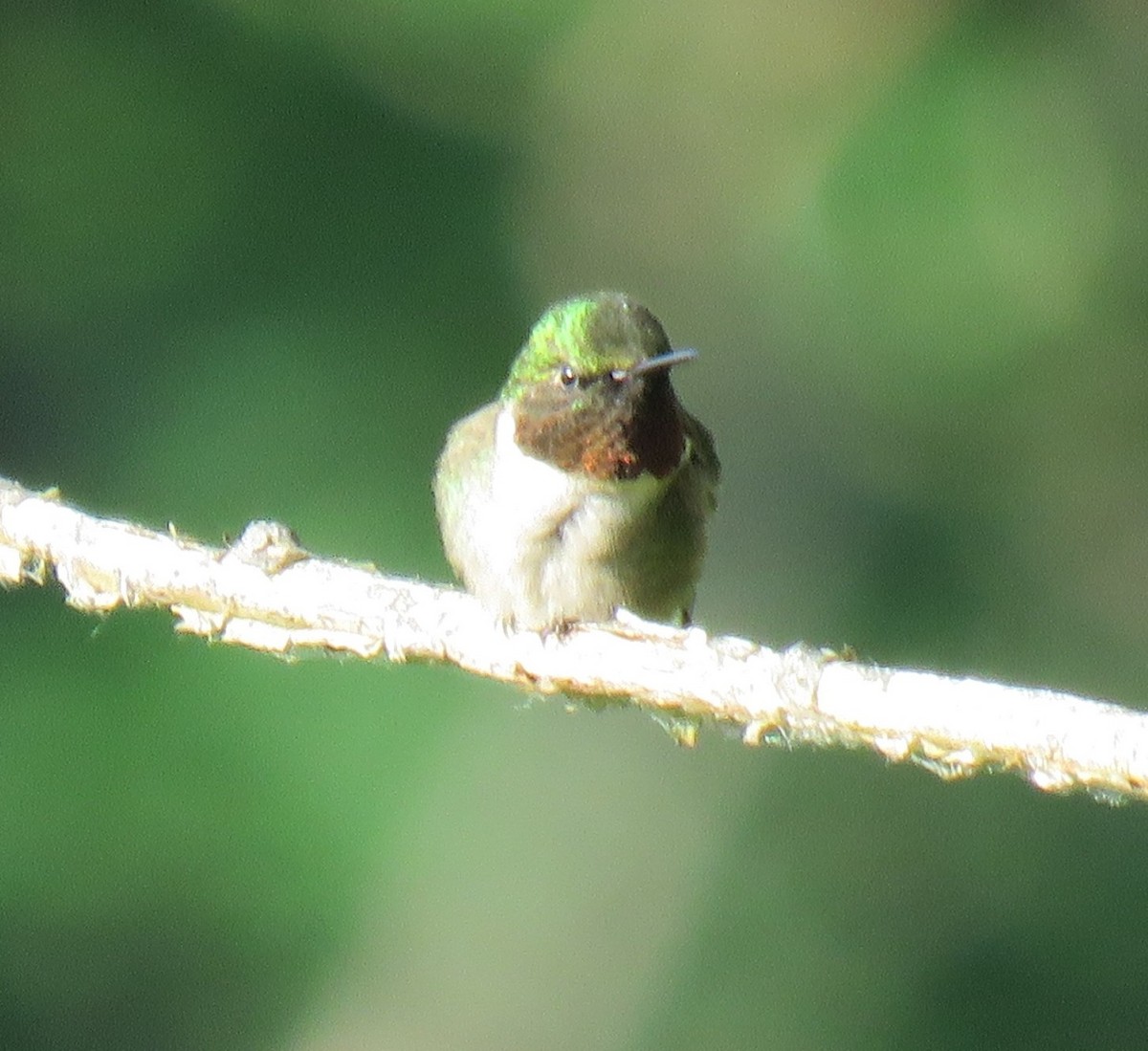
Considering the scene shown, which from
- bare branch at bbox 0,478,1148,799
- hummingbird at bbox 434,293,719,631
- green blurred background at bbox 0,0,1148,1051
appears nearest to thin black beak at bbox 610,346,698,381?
hummingbird at bbox 434,293,719,631

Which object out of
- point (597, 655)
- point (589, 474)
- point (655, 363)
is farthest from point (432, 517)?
point (597, 655)

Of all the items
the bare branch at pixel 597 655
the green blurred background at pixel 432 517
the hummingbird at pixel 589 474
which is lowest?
the bare branch at pixel 597 655

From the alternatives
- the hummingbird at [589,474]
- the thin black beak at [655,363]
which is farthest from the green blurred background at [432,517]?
the thin black beak at [655,363]

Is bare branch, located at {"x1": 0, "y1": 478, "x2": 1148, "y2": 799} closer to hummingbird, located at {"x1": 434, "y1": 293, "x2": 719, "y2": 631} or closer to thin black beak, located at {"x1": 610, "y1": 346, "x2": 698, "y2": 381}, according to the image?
hummingbird, located at {"x1": 434, "y1": 293, "x2": 719, "y2": 631}

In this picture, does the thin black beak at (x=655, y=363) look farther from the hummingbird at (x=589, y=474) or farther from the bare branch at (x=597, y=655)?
the bare branch at (x=597, y=655)

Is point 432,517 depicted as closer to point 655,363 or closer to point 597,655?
point 655,363
